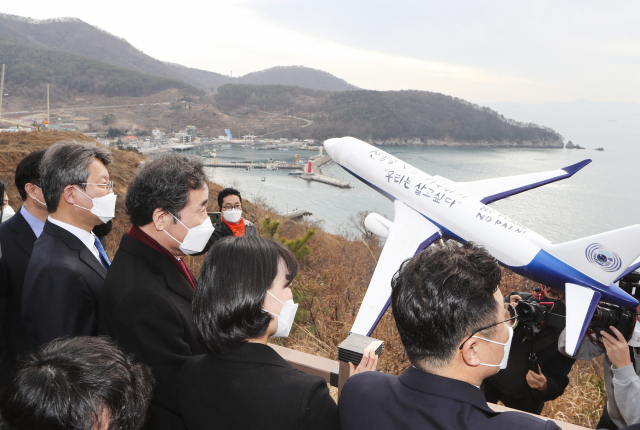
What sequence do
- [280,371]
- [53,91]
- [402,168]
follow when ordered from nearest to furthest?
[280,371], [402,168], [53,91]

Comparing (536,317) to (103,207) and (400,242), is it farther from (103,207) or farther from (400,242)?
(400,242)

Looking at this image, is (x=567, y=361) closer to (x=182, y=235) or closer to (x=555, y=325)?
(x=555, y=325)

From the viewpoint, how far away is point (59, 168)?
10.2ft

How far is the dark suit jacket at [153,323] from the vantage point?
2225mm

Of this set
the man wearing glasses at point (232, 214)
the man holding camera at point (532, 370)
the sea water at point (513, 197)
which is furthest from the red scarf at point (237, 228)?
the sea water at point (513, 197)

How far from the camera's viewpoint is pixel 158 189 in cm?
275

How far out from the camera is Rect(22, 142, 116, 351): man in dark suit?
102 inches

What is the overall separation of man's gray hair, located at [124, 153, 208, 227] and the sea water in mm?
32660

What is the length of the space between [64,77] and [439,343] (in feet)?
512

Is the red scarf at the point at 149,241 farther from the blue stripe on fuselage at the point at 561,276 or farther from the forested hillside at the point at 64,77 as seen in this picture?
the forested hillside at the point at 64,77

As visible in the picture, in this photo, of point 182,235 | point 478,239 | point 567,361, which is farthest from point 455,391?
point 478,239

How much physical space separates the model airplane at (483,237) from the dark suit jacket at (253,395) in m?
2.89

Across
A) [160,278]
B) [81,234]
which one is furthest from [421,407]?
[81,234]

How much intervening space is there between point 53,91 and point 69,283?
14856cm
